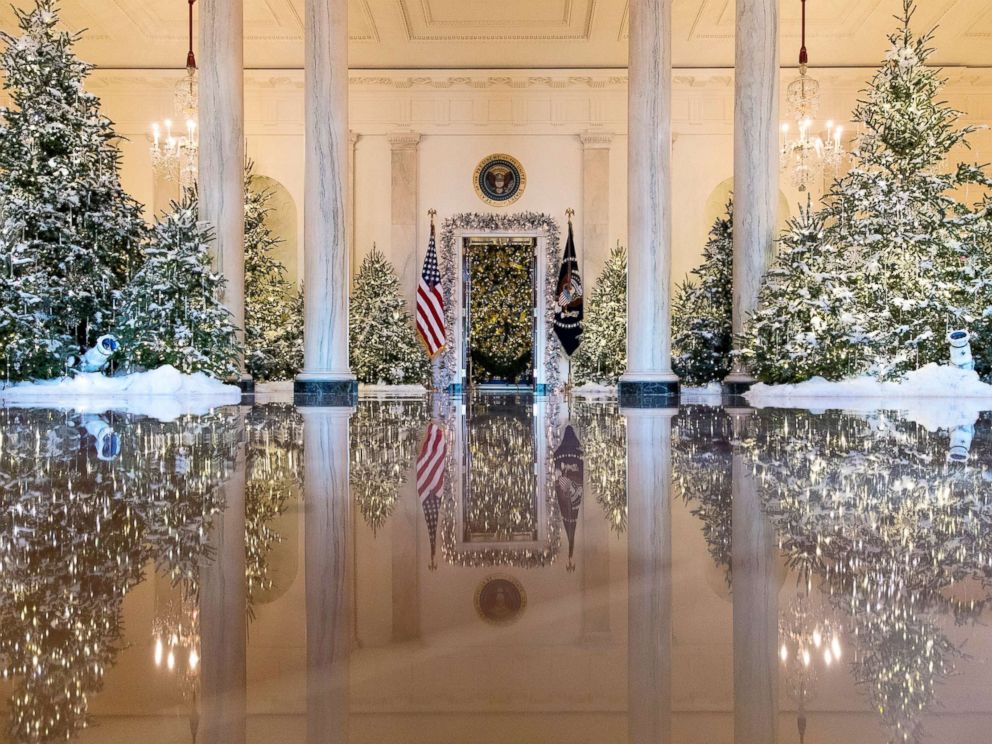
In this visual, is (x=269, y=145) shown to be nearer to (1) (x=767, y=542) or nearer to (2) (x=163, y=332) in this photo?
(2) (x=163, y=332)

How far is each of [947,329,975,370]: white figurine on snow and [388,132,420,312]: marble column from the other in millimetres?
12503

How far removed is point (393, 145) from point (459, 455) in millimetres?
17366

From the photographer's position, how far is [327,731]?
0.90 m

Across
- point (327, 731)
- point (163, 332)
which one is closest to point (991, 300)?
point (163, 332)

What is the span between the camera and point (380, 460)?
4027mm

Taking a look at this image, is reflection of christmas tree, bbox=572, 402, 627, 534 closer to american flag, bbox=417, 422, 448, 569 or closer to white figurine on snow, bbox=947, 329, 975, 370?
american flag, bbox=417, 422, 448, 569

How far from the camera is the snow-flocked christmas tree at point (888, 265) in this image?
10641 millimetres

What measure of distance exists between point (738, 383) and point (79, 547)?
1066 centimetres

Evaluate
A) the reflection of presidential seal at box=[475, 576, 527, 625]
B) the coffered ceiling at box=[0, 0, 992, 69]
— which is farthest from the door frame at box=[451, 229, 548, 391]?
the reflection of presidential seal at box=[475, 576, 527, 625]

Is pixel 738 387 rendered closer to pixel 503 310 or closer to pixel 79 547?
pixel 79 547

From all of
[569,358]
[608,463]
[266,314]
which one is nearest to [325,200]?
[266,314]

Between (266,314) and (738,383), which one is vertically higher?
(266,314)

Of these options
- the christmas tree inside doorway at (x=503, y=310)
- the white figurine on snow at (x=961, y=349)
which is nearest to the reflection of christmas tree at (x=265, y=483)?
the white figurine on snow at (x=961, y=349)

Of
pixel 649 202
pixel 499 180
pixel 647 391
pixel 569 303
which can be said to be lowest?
pixel 647 391
